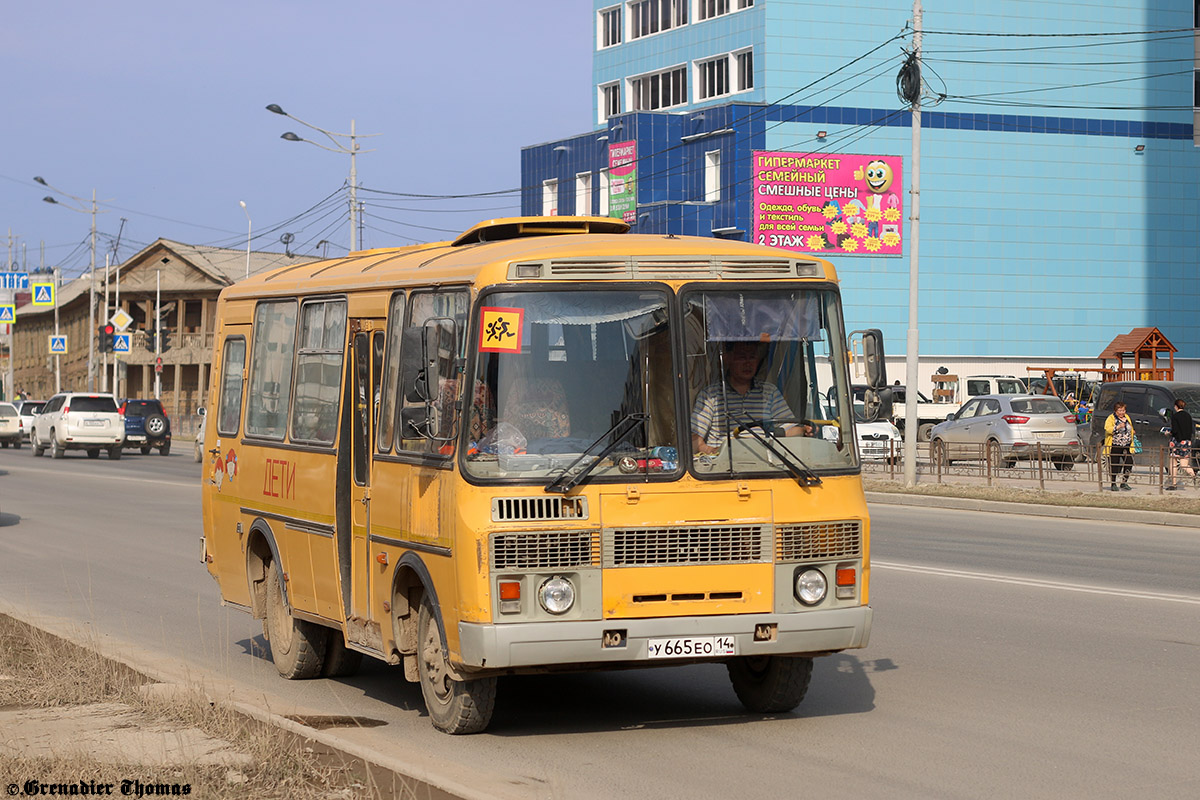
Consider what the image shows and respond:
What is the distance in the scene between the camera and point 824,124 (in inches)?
2530

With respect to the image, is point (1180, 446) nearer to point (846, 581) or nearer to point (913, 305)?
point (913, 305)

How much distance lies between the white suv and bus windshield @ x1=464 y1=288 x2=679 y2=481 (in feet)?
141

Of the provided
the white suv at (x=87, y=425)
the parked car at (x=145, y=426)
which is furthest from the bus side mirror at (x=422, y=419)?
the parked car at (x=145, y=426)

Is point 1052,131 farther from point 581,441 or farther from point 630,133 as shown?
point 581,441

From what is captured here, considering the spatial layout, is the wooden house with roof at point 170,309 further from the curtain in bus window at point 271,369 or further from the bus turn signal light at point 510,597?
the bus turn signal light at point 510,597

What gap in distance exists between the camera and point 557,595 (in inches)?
301

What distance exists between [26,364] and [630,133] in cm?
6703

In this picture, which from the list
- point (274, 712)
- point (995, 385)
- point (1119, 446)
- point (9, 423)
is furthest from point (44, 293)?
point (274, 712)

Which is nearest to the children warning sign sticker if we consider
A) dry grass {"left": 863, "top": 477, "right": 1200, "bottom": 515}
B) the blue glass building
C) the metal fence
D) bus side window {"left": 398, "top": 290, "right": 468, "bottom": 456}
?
bus side window {"left": 398, "top": 290, "right": 468, "bottom": 456}

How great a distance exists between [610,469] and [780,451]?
920 millimetres

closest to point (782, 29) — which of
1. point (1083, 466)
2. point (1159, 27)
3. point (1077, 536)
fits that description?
point (1159, 27)

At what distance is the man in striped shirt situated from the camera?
26.3ft

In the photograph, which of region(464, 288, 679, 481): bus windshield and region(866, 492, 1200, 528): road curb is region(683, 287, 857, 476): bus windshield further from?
region(866, 492, 1200, 528): road curb

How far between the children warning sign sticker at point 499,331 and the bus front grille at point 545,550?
943mm
